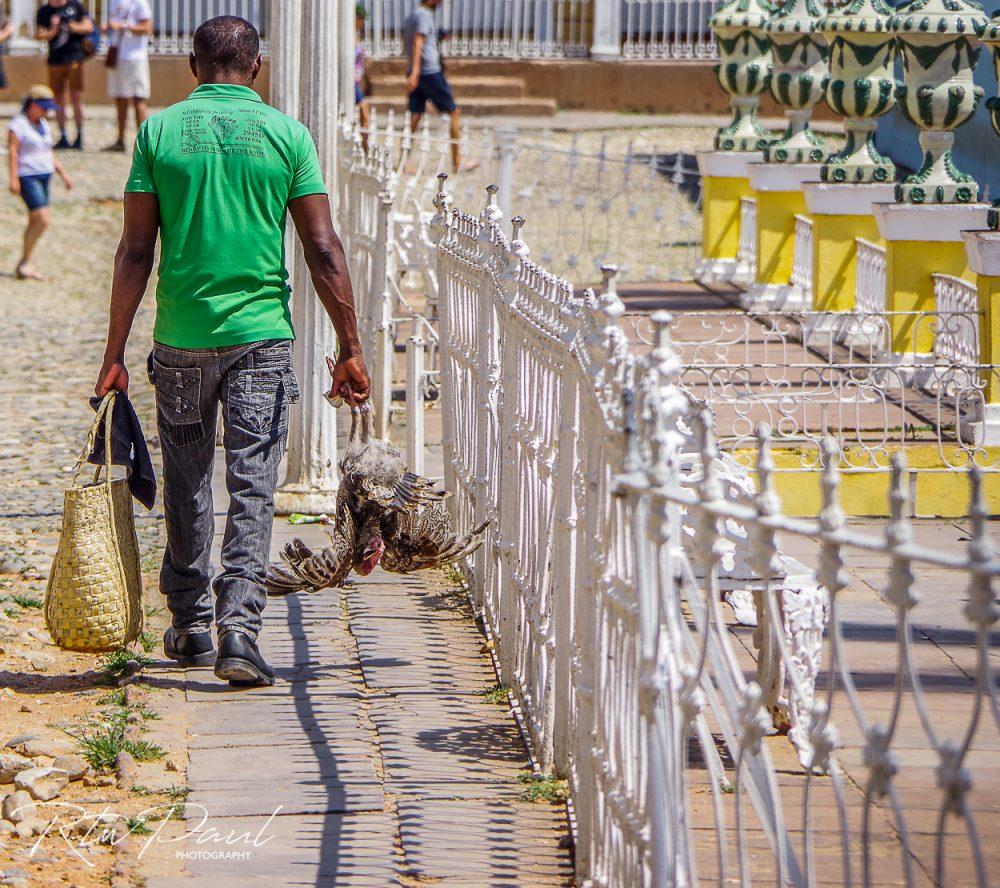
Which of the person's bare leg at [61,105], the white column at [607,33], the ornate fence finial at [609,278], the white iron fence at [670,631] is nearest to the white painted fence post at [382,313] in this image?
the white iron fence at [670,631]

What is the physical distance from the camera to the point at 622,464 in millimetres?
3283

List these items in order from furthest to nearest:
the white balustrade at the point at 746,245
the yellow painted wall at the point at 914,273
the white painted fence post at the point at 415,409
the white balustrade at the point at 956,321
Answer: the white balustrade at the point at 746,245 < the yellow painted wall at the point at 914,273 < the white balustrade at the point at 956,321 < the white painted fence post at the point at 415,409

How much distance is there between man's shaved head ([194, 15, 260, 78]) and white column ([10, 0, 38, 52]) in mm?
19850

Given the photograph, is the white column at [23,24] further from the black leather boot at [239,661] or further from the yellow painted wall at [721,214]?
the black leather boot at [239,661]

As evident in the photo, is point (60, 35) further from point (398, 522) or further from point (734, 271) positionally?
point (398, 522)

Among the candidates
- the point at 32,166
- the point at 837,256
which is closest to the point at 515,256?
the point at 837,256

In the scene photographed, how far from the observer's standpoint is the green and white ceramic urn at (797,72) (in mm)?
11859

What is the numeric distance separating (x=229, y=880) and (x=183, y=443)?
1.66 meters

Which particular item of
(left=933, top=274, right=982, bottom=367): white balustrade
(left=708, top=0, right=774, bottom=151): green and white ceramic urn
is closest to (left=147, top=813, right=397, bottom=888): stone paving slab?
(left=933, top=274, right=982, bottom=367): white balustrade

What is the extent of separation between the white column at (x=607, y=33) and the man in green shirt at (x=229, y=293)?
753 inches

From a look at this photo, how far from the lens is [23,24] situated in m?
23.8

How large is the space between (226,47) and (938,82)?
532 centimetres

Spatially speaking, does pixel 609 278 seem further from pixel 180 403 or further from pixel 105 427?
pixel 105 427

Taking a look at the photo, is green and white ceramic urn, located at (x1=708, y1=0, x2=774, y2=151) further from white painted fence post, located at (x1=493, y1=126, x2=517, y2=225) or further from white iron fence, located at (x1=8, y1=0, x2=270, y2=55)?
white iron fence, located at (x1=8, y1=0, x2=270, y2=55)
